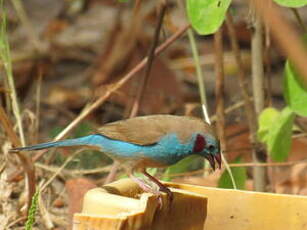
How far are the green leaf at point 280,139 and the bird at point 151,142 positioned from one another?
1.46ft

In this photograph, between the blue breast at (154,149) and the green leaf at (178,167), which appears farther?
the green leaf at (178,167)

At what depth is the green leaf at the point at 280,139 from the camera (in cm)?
309

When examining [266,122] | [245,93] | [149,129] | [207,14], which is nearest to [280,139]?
[266,122]

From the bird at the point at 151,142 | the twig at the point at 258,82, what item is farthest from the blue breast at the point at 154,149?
the twig at the point at 258,82

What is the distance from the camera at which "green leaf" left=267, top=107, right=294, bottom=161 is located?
3.09 metres

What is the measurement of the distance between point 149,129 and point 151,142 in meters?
0.05

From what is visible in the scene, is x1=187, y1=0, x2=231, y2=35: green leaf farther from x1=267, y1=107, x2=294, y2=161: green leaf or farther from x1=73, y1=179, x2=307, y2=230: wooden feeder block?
x1=267, y1=107, x2=294, y2=161: green leaf

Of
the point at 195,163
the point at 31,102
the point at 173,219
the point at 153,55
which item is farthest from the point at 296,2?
the point at 31,102

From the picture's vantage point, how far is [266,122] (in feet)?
10.5

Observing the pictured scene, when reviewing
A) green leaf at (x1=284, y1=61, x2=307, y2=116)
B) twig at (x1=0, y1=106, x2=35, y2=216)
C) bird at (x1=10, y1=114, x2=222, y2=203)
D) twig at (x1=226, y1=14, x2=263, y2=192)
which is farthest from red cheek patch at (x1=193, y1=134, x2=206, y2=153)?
twig at (x1=226, y1=14, x2=263, y2=192)

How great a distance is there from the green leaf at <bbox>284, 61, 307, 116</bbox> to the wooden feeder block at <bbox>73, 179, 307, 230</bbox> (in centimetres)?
57

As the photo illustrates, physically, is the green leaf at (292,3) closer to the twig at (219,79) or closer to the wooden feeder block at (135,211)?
the wooden feeder block at (135,211)

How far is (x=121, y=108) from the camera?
5480 mm

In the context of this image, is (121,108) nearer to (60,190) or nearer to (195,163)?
(195,163)
